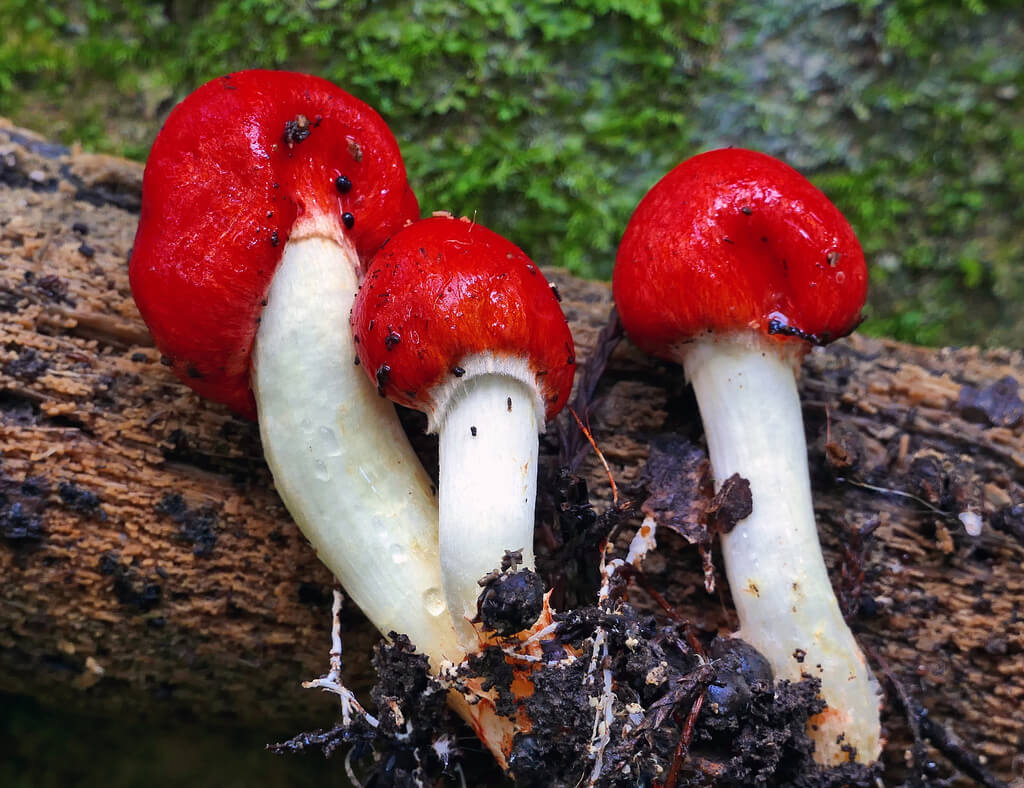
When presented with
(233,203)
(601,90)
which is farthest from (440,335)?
(601,90)

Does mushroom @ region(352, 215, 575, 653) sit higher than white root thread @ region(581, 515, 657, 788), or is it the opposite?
mushroom @ region(352, 215, 575, 653)

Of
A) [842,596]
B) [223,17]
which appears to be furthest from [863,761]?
[223,17]

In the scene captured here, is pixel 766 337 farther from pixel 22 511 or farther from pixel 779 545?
pixel 22 511

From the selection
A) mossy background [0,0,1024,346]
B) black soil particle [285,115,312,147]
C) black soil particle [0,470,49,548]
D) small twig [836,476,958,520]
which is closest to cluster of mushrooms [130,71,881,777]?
black soil particle [285,115,312,147]

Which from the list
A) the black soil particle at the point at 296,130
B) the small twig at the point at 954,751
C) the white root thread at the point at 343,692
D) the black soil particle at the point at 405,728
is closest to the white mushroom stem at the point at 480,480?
the black soil particle at the point at 405,728

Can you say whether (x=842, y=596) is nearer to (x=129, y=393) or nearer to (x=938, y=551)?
(x=938, y=551)

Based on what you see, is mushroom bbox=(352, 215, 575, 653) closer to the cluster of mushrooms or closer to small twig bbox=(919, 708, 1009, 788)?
the cluster of mushrooms
